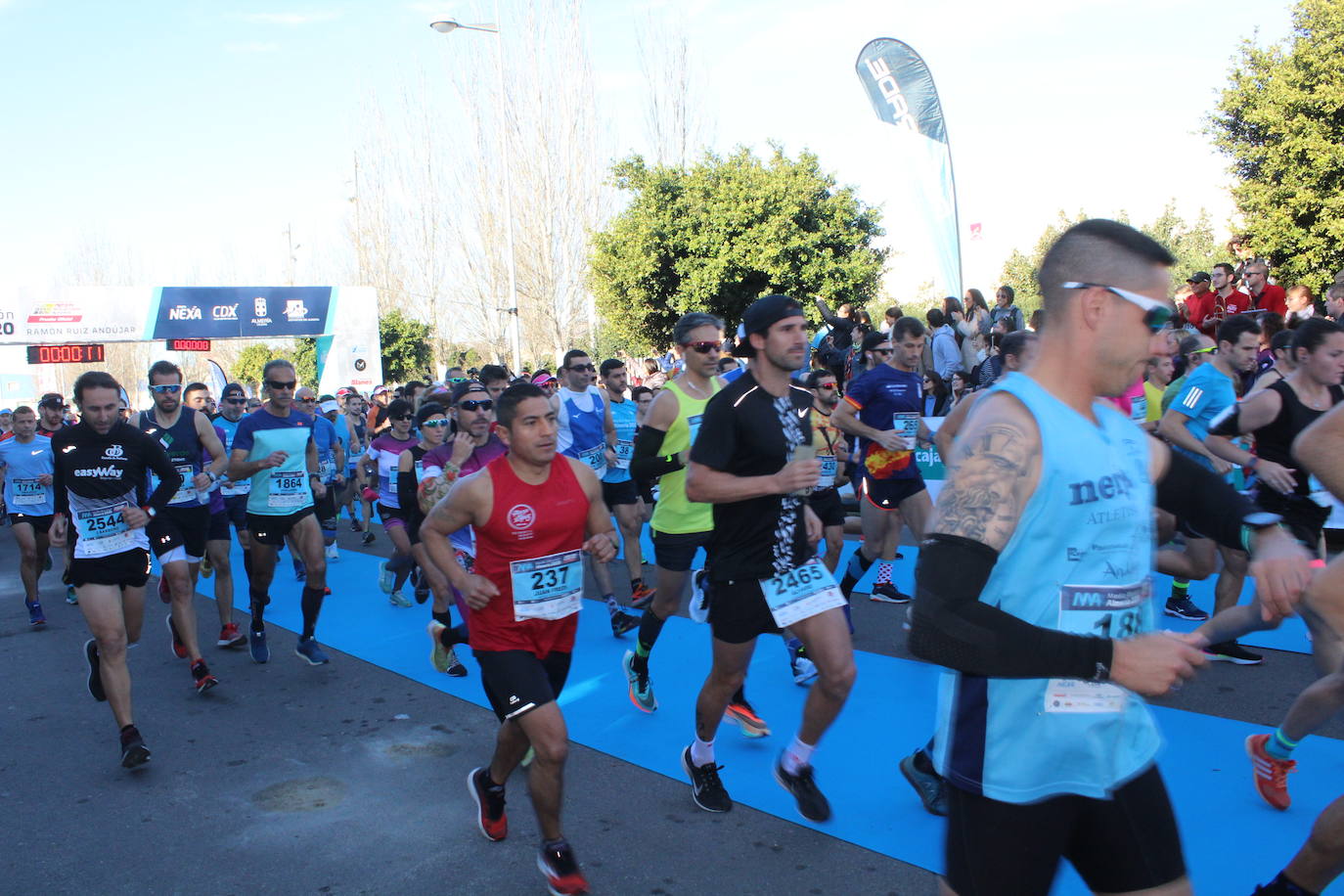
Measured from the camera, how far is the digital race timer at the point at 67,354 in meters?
27.8

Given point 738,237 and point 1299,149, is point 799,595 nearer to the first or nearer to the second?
point 1299,149

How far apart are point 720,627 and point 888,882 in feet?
3.66

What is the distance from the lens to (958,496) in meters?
1.89

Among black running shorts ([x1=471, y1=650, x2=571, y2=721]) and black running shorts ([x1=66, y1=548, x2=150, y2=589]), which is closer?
black running shorts ([x1=471, y1=650, x2=571, y2=721])

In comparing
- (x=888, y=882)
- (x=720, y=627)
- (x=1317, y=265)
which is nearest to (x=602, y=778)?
(x=720, y=627)

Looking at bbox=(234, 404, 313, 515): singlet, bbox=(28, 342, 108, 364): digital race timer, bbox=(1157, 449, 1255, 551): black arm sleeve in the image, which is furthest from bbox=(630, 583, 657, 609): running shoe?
bbox=(28, 342, 108, 364): digital race timer

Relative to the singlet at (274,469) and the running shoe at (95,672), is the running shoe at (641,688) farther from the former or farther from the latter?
the singlet at (274,469)

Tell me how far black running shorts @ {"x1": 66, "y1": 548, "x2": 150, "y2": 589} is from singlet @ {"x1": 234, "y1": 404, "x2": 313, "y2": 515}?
167 centimetres

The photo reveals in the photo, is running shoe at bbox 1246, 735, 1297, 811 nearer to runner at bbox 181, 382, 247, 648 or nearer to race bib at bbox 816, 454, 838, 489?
race bib at bbox 816, 454, 838, 489

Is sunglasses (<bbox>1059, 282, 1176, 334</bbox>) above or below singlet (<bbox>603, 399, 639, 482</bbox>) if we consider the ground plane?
above

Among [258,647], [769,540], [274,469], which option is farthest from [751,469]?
[258,647]

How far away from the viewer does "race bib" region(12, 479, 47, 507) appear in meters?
9.99

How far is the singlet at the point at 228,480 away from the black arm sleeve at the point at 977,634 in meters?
6.65

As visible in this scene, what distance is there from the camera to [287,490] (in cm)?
754
